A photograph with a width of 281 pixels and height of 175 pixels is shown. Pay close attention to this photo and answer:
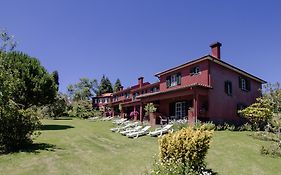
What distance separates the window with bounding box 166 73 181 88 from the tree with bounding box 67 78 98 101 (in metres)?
57.9

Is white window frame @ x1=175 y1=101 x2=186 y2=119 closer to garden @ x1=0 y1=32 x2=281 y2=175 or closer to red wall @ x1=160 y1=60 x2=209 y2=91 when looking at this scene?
red wall @ x1=160 y1=60 x2=209 y2=91

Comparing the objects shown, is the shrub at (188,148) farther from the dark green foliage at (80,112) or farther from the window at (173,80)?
the dark green foliage at (80,112)

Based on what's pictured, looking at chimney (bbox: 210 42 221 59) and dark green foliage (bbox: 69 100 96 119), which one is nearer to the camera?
chimney (bbox: 210 42 221 59)

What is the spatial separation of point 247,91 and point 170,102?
9.35m

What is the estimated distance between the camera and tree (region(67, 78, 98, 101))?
8819cm

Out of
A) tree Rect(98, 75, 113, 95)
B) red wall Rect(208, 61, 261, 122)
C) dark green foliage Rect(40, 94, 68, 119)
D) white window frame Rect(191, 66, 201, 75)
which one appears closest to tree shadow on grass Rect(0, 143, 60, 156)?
red wall Rect(208, 61, 261, 122)

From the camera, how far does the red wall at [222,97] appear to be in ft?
89.4

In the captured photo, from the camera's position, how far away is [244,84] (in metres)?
32.8

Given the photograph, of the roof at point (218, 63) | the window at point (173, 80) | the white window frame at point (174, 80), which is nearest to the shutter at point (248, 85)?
the roof at point (218, 63)

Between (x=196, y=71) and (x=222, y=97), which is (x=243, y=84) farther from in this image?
A: (x=196, y=71)

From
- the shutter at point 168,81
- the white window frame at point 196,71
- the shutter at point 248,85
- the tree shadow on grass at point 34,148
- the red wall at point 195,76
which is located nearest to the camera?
the tree shadow on grass at point 34,148

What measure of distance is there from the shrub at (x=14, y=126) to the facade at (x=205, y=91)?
552 inches

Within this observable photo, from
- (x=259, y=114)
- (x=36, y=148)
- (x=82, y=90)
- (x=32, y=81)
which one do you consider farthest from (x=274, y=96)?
(x=82, y=90)

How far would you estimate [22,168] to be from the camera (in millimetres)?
11938
